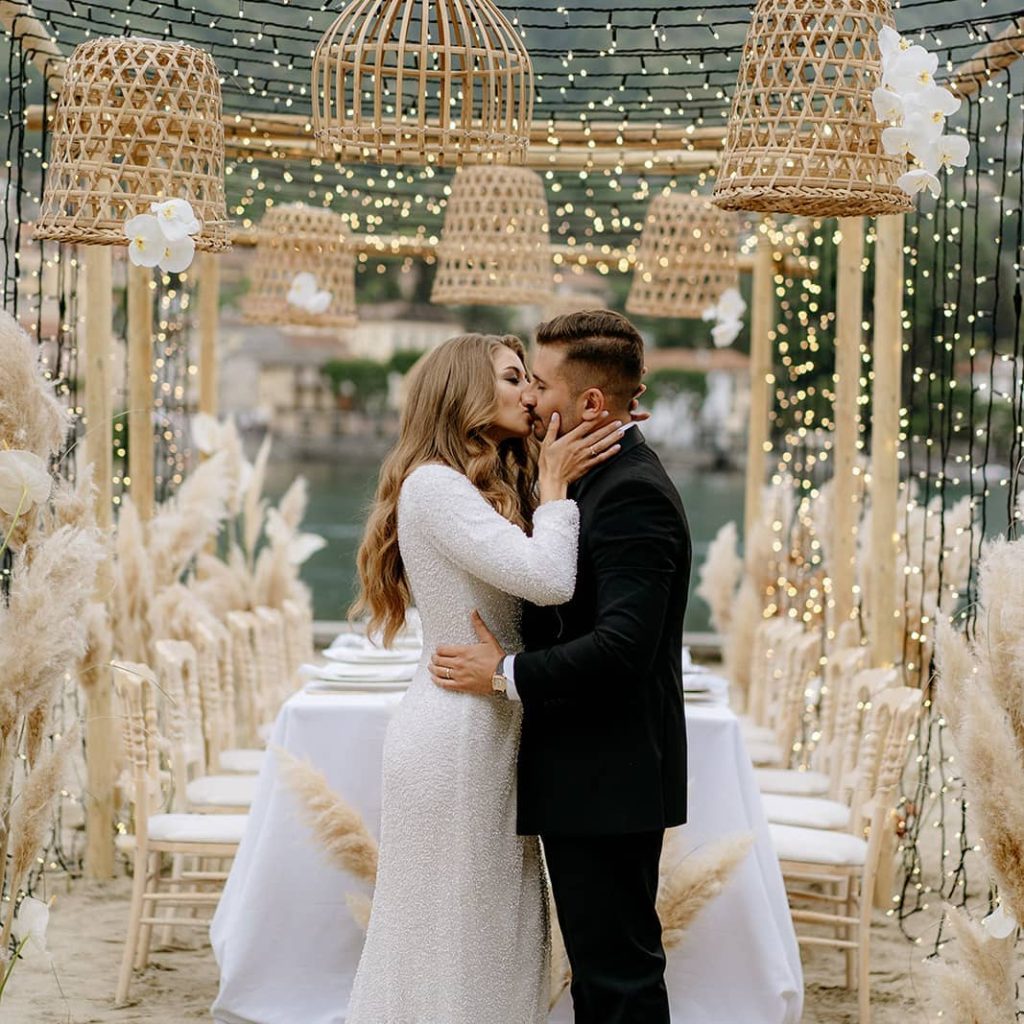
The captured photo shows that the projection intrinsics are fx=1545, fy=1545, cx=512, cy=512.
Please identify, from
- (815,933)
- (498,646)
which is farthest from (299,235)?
(498,646)

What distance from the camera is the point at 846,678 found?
15.4 ft

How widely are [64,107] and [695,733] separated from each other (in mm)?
1996

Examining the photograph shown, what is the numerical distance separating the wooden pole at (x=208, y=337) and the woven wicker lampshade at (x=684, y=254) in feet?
7.20

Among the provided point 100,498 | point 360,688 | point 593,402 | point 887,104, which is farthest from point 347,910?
point 887,104

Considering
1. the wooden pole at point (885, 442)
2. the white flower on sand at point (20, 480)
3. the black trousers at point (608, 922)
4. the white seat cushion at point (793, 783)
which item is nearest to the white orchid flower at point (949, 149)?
the black trousers at point (608, 922)

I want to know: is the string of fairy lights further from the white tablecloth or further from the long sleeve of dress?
the long sleeve of dress

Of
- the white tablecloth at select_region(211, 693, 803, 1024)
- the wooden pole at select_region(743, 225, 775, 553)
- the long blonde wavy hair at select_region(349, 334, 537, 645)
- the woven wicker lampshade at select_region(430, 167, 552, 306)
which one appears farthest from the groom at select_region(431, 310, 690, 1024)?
the wooden pole at select_region(743, 225, 775, 553)

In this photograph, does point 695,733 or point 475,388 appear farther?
point 695,733

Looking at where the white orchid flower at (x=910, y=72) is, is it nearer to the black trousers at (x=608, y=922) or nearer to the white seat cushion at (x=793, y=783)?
the black trousers at (x=608, y=922)

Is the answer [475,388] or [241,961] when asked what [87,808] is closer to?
[241,961]

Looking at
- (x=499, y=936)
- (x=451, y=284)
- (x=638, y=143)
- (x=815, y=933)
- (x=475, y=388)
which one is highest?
(x=638, y=143)

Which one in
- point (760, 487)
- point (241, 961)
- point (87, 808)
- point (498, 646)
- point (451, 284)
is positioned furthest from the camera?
point (760, 487)

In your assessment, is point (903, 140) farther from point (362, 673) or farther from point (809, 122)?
point (362, 673)

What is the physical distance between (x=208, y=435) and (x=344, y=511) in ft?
80.5
